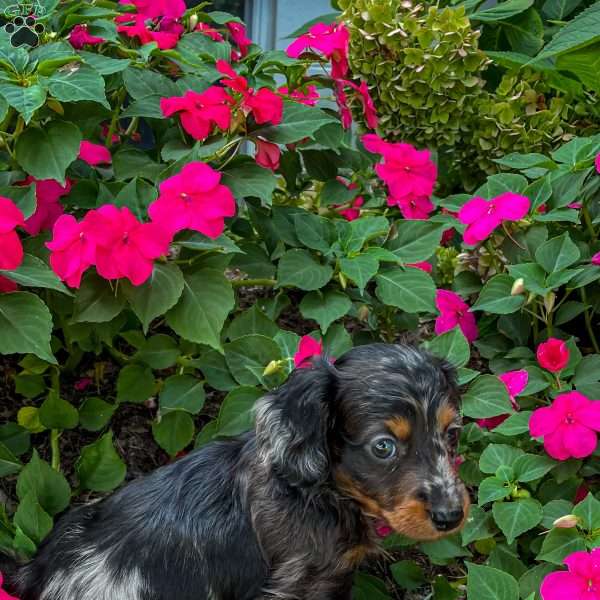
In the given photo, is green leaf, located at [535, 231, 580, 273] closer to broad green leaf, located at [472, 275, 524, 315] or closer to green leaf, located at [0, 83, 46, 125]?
broad green leaf, located at [472, 275, 524, 315]

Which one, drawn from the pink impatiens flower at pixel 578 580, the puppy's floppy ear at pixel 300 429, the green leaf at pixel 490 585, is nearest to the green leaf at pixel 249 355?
the puppy's floppy ear at pixel 300 429

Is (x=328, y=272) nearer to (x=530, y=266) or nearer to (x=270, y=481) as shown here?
(x=530, y=266)

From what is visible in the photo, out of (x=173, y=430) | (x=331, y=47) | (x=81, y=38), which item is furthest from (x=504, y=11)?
(x=173, y=430)

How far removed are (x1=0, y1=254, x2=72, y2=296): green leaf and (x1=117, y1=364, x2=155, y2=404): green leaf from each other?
0.58 meters

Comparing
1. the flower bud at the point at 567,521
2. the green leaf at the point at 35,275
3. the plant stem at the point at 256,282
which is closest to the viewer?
the flower bud at the point at 567,521

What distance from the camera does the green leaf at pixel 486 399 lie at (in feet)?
9.22

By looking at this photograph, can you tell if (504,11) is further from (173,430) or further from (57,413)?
(57,413)

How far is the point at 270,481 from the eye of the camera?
2424 millimetres

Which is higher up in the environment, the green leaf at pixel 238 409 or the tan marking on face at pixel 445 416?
the tan marking on face at pixel 445 416

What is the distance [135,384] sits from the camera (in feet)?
10.4

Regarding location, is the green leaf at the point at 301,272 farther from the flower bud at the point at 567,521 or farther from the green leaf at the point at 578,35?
the green leaf at the point at 578,35

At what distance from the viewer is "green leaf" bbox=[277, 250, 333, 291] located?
310 cm

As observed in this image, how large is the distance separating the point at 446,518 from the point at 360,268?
100 centimetres

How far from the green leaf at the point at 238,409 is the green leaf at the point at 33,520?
58cm
